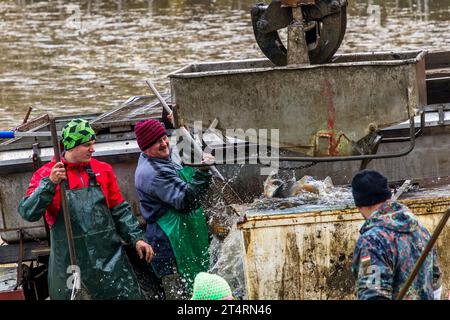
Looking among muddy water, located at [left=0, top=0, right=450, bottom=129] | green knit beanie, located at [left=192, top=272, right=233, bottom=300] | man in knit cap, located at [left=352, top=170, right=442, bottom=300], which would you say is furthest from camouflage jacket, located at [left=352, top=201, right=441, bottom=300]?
muddy water, located at [left=0, top=0, right=450, bottom=129]

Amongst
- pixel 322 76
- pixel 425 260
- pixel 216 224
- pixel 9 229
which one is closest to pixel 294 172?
pixel 216 224

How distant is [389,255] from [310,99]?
2098mm

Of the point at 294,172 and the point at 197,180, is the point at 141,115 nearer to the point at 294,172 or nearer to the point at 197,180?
the point at 294,172

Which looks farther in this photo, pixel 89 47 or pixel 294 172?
pixel 89 47

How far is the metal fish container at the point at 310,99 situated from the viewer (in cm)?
659

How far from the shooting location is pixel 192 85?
6.76 meters

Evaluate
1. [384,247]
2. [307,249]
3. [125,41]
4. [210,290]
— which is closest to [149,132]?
[307,249]

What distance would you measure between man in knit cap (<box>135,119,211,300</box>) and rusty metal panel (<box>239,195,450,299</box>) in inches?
18.6

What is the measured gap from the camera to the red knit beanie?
649 cm

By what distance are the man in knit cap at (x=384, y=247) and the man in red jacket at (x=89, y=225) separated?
6.47ft

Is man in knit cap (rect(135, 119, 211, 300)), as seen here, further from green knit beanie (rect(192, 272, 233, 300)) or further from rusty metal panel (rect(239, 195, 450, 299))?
green knit beanie (rect(192, 272, 233, 300))

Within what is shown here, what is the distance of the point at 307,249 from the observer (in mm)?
6359

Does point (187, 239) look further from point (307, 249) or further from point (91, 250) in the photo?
point (307, 249)
